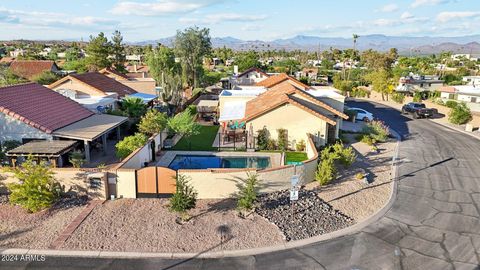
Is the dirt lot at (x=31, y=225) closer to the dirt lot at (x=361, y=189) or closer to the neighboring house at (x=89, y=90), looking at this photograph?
the dirt lot at (x=361, y=189)

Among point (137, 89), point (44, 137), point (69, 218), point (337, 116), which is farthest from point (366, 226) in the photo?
point (137, 89)

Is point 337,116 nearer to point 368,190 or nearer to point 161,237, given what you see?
point 368,190

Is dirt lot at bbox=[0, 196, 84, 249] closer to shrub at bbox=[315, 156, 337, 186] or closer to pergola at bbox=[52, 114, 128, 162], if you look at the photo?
pergola at bbox=[52, 114, 128, 162]

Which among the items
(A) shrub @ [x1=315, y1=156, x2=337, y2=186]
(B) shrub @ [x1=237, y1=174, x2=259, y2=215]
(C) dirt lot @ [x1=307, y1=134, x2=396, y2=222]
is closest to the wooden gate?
(B) shrub @ [x1=237, y1=174, x2=259, y2=215]

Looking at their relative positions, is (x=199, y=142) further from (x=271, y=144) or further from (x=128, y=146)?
(x=128, y=146)

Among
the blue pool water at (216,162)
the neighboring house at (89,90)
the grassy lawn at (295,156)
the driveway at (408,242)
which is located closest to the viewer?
the driveway at (408,242)

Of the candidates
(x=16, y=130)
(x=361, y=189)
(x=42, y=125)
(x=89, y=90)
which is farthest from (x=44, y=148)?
(x=361, y=189)

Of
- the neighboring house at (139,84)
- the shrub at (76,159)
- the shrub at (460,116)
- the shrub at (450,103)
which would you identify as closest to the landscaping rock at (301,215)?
the shrub at (76,159)
